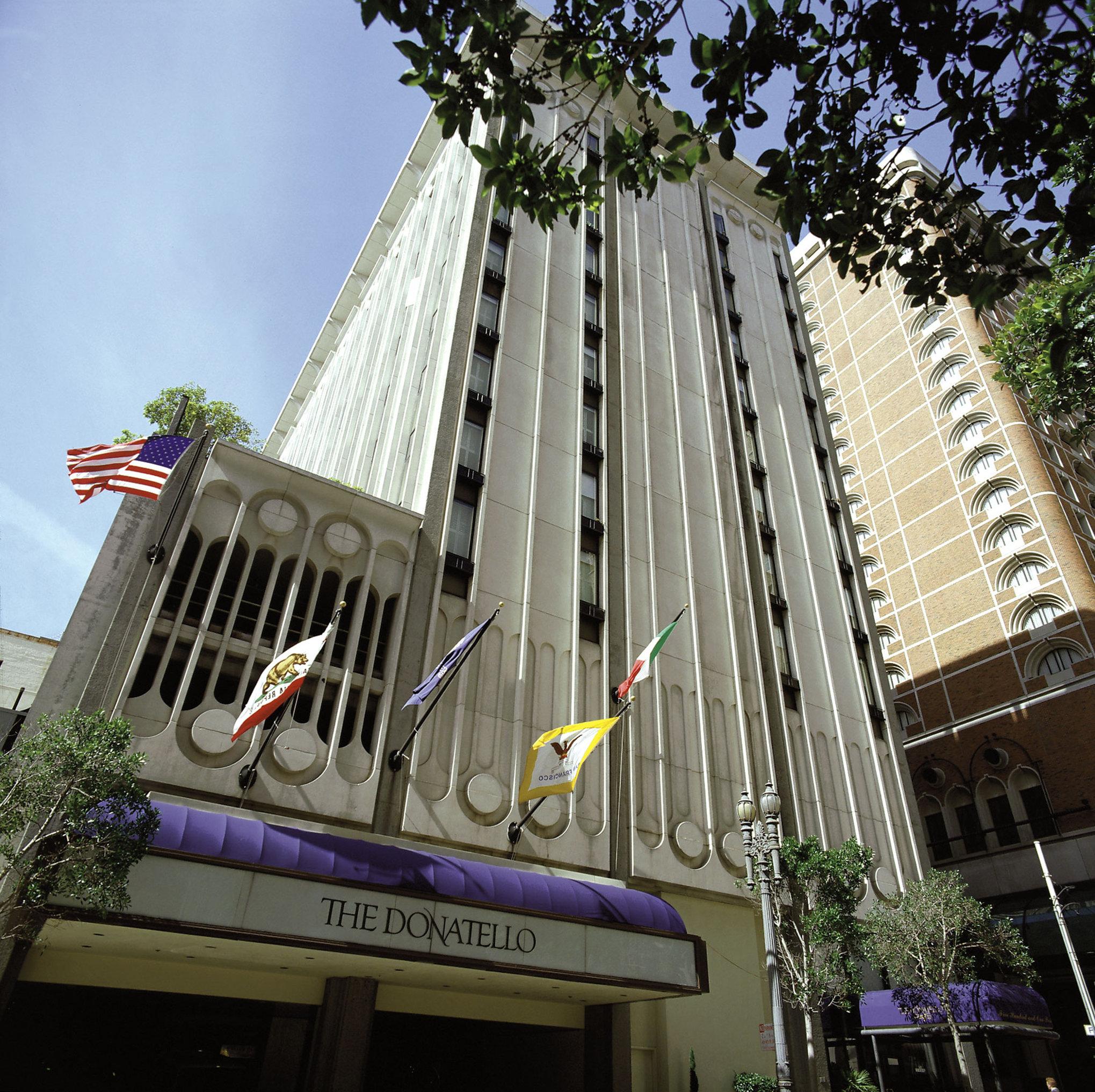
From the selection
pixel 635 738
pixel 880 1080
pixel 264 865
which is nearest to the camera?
pixel 264 865

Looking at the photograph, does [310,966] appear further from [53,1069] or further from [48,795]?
[48,795]

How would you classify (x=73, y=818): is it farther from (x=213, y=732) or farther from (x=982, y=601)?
(x=982, y=601)

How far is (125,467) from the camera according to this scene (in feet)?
56.5

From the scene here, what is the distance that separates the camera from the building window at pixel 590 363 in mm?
29234

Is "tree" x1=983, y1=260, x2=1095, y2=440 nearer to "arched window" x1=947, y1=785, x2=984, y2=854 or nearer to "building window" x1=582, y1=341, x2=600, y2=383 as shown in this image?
"building window" x1=582, y1=341, x2=600, y2=383

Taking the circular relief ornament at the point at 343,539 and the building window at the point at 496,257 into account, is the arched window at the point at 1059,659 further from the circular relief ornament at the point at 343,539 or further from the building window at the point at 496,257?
the circular relief ornament at the point at 343,539

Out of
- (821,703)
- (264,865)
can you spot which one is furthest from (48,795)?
(821,703)

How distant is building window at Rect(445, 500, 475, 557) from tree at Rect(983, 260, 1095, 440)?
1502 centimetres

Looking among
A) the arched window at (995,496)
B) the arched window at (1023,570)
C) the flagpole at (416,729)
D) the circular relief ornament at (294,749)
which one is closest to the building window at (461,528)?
the flagpole at (416,729)

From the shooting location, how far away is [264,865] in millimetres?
13633

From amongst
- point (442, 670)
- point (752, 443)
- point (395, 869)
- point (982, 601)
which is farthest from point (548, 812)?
point (982, 601)

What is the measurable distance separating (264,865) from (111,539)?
338 inches

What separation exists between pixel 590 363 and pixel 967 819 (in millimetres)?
28755

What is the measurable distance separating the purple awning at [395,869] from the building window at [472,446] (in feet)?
38.9
